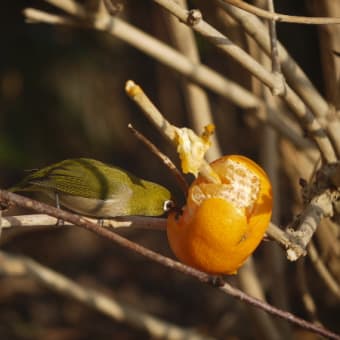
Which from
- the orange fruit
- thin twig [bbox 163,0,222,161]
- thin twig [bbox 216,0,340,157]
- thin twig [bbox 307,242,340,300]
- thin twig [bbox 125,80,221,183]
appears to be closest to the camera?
thin twig [bbox 125,80,221,183]

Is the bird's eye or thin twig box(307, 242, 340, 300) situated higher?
the bird's eye

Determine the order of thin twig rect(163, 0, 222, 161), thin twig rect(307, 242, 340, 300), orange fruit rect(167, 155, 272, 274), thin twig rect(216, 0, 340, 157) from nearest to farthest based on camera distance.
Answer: orange fruit rect(167, 155, 272, 274)
thin twig rect(216, 0, 340, 157)
thin twig rect(307, 242, 340, 300)
thin twig rect(163, 0, 222, 161)

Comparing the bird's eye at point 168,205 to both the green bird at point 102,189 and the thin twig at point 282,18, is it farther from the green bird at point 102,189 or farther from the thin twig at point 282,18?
the thin twig at point 282,18

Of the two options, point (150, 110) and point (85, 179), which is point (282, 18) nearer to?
point (150, 110)

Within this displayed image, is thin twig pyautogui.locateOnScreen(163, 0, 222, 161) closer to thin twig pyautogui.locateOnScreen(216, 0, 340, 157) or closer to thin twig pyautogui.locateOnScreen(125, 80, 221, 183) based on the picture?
thin twig pyautogui.locateOnScreen(216, 0, 340, 157)

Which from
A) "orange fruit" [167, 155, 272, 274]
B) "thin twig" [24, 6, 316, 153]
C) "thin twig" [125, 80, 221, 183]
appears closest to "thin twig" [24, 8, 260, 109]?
"thin twig" [24, 6, 316, 153]

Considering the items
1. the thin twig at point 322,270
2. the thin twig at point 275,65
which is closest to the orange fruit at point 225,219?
the thin twig at point 275,65
